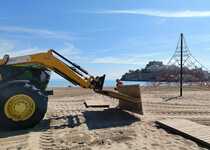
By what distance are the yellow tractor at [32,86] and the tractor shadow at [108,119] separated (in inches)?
11.7

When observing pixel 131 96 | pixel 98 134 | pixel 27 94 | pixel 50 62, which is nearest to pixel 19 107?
pixel 27 94

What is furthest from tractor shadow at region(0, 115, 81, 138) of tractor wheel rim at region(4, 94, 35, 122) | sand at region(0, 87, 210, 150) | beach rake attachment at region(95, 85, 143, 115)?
beach rake attachment at region(95, 85, 143, 115)

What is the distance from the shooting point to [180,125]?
8461 millimetres

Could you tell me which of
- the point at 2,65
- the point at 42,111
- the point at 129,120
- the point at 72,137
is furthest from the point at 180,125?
the point at 2,65

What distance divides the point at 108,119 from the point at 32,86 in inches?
92.9

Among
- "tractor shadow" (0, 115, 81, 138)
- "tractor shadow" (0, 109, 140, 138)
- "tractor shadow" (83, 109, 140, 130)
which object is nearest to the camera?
"tractor shadow" (0, 115, 81, 138)

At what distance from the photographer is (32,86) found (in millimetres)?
9047

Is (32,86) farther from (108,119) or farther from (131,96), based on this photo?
(131,96)

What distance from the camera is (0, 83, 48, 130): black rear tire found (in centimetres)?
865

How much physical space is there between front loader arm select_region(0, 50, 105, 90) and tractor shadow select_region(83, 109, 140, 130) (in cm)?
88

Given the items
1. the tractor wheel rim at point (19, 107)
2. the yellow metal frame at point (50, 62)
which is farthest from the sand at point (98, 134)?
the yellow metal frame at point (50, 62)

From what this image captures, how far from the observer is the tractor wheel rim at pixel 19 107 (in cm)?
871

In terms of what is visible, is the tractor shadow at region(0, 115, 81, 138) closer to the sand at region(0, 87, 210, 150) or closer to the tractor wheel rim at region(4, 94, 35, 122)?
the sand at region(0, 87, 210, 150)

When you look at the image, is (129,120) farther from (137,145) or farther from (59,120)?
(137,145)
